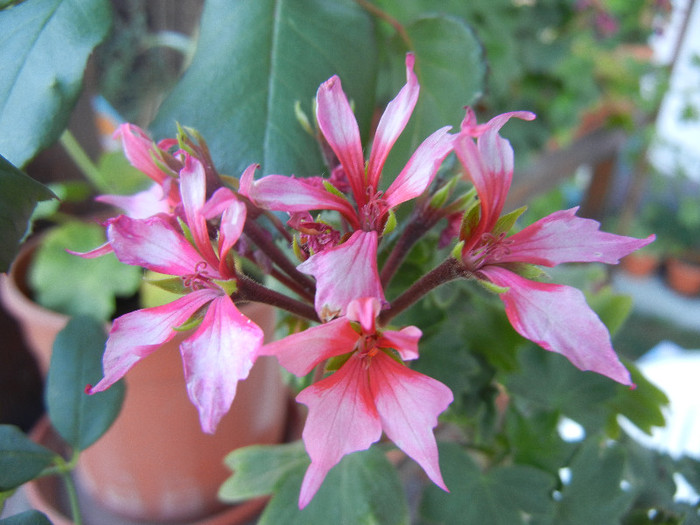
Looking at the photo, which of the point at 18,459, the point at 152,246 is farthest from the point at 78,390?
the point at 152,246

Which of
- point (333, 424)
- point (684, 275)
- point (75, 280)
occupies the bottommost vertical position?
point (684, 275)

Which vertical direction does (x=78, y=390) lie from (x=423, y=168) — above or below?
below

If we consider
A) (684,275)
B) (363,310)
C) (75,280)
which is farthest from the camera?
(684,275)

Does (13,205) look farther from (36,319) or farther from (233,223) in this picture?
(36,319)

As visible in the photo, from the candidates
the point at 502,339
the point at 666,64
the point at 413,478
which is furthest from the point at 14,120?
the point at 666,64

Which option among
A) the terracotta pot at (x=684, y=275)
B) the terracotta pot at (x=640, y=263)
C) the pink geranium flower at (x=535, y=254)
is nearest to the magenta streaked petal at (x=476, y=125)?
the pink geranium flower at (x=535, y=254)

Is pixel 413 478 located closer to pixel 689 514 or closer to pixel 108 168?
pixel 689 514
